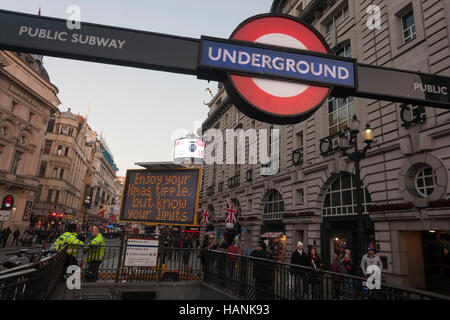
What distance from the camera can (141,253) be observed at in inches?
413

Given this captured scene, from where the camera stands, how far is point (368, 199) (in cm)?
1587

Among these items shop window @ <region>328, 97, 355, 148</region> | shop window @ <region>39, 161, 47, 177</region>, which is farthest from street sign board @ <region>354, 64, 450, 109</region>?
shop window @ <region>39, 161, 47, 177</region>

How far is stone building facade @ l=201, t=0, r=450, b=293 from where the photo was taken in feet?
40.8

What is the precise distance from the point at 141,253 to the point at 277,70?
9485 mm

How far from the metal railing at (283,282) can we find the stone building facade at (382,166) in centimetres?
814

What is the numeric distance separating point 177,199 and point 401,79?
319 inches

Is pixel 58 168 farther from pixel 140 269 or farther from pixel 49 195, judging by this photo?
pixel 140 269

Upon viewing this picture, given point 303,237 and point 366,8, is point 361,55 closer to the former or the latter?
point 366,8

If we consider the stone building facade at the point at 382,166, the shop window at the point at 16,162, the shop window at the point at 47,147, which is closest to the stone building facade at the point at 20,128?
the shop window at the point at 16,162

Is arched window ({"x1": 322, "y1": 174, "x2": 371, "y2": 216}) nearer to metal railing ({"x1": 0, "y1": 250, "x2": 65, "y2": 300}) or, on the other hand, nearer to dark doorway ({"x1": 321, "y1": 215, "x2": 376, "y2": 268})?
dark doorway ({"x1": 321, "y1": 215, "x2": 376, "y2": 268})

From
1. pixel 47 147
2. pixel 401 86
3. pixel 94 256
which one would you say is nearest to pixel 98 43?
pixel 401 86

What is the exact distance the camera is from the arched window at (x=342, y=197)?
16672mm

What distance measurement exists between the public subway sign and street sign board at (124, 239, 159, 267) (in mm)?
8988

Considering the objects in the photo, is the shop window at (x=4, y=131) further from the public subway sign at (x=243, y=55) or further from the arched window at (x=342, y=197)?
the public subway sign at (x=243, y=55)
